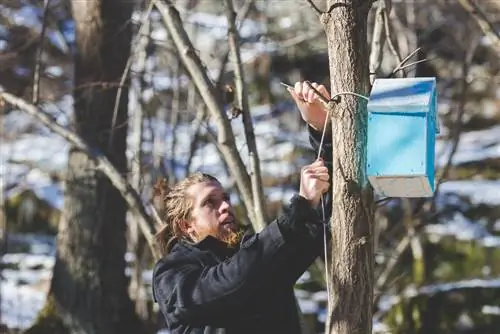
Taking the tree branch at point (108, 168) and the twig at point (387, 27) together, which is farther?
the tree branch at point (108, 168)

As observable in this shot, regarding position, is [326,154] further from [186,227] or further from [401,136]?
[186,227]

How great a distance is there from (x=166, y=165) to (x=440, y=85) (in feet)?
17.8

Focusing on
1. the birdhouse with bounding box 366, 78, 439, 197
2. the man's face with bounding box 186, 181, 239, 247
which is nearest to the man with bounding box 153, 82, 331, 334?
the man's face with bounding box 186, 181, 239, 247

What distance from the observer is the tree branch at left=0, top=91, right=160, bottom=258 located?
473 cm

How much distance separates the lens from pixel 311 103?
274 centimetres

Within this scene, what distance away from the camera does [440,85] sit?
38.9 ft

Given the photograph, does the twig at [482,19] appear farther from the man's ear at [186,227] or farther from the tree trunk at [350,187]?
the man's ear at [186,227]

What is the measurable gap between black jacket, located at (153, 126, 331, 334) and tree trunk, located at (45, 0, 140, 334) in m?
3.54

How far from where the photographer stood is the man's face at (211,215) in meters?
2.81

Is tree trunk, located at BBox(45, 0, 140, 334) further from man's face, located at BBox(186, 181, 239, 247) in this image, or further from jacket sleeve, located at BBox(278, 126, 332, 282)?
jacket sleeve, located at BBox(278, 126, 332, 282)

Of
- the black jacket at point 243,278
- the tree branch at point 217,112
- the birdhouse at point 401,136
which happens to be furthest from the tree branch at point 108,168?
the birdhouse at point 401,136

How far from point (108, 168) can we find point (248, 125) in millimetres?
934

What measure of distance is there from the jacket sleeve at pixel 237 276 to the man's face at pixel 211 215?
0.54 feet

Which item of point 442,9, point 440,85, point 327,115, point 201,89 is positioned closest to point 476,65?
point 440,85
